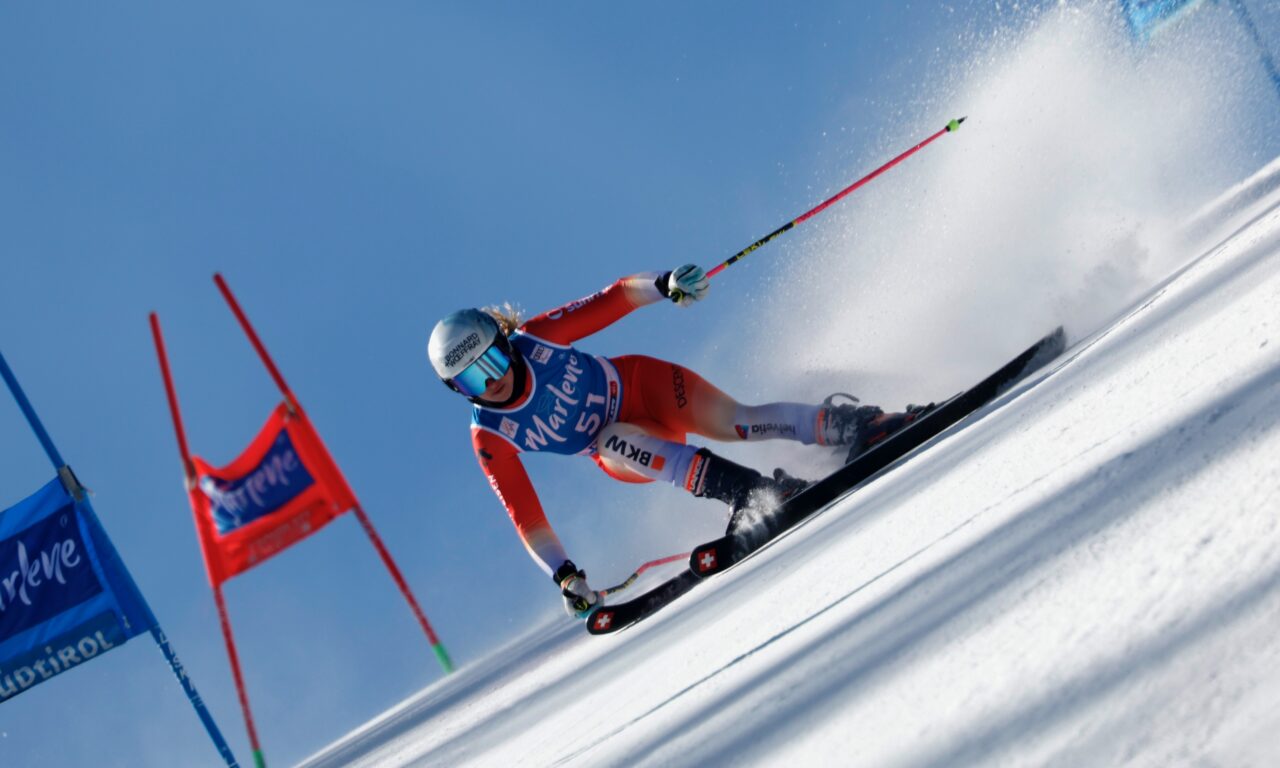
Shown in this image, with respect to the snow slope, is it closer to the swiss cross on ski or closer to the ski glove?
the swiss cross on ski

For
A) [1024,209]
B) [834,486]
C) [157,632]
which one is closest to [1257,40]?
[1024,209]

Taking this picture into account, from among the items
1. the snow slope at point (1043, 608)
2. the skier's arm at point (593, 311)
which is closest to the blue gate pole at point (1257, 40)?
the skier's arm at point (593, 311)

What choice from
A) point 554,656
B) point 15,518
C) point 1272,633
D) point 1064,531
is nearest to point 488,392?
point 554,656

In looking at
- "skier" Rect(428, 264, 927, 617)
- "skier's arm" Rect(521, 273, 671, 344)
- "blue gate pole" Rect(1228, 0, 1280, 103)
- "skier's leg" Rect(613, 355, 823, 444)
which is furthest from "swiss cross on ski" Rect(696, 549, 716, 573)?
"blue gate pole" Rect(1228, 0, 1280, 103)

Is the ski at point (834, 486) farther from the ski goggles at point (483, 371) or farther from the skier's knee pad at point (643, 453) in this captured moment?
the ski goggles at point (483, 371)

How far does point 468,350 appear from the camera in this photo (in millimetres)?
4660

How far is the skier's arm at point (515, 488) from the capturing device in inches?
195

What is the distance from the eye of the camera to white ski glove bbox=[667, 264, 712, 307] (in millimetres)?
4770

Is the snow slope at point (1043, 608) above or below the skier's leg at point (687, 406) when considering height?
below

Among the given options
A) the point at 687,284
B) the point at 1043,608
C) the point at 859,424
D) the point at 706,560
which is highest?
the point at 687,284

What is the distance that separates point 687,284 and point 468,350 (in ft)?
3.06

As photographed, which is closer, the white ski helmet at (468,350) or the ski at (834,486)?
the ski at (834,486)

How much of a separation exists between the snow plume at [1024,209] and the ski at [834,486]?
0.74 metres

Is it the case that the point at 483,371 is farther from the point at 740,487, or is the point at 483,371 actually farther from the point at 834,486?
the point at 834,486
